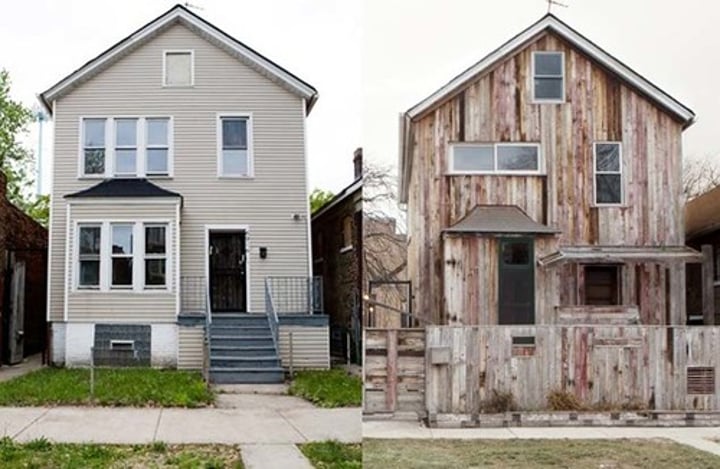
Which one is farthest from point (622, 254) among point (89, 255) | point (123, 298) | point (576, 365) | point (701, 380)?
point (89, 255)

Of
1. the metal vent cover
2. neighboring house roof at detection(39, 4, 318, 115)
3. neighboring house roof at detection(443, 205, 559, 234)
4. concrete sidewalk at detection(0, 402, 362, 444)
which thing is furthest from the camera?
the metal vent cover

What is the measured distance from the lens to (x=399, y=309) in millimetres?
3176

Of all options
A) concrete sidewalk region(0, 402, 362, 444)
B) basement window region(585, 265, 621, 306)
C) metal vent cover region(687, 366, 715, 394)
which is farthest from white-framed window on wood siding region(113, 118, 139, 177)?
metal vent cover region(687, 366, 715, 394)

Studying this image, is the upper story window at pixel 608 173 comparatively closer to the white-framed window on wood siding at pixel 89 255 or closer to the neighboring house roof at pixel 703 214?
the neighboring house roof at pixel 703 214

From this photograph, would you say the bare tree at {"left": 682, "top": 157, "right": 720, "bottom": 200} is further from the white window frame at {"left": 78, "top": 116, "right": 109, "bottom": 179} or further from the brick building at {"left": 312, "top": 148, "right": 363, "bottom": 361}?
the white window frame at {"left": 78, "top": 116, "right": 109, "bottom": 179}

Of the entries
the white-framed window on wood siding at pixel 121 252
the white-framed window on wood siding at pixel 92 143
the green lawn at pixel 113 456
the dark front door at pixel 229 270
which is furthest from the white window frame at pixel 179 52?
the green lawn at pixel 113 456

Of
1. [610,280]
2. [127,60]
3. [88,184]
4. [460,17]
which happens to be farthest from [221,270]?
[610,280]

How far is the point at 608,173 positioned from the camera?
362 centimetres

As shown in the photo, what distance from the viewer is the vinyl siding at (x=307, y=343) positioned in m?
2.60

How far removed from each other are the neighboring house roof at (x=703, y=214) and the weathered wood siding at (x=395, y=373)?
45.6 inches

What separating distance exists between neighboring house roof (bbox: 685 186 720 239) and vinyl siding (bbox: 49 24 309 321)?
1.66 m

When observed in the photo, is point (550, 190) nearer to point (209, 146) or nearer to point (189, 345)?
point (209, 146)

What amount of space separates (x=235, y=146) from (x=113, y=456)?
1.02 metres

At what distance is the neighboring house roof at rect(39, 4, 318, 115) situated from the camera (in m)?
2.43
